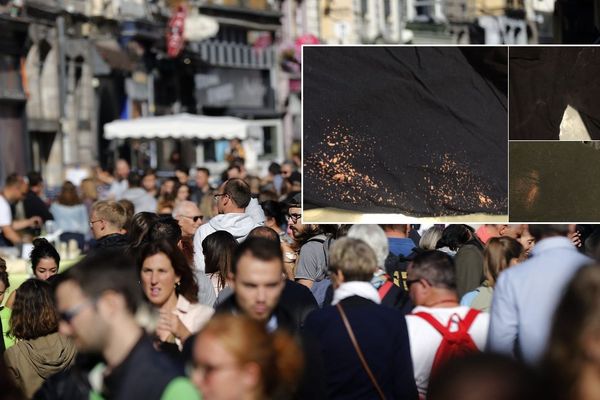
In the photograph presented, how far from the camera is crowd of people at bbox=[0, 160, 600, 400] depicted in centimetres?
437

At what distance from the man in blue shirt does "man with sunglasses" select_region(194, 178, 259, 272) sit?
475 centimetres

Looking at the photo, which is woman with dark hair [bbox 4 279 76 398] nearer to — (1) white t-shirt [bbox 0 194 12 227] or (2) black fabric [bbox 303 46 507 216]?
(2) black fabric [bbox 303 46 507 216]

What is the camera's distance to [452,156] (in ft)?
35.0

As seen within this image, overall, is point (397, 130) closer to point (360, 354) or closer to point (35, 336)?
point (35, 336)

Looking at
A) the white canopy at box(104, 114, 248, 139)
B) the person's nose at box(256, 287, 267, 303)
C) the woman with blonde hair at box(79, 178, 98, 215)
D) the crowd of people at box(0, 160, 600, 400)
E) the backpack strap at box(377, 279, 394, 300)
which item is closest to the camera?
the crowd of people at box(0, 160, 600, 400)

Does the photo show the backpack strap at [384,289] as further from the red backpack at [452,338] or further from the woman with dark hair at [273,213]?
the woman with dark hair at [273,213]

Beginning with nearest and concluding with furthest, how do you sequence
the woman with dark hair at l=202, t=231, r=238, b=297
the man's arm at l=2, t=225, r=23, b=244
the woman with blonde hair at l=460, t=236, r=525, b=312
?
the woman with blonde hair at l=460, t=236, r=525, b=312, the woman with dark hair at l=202, t=231, r=238, b=297, the man's arm at l=2, t=225, r=23, b=244

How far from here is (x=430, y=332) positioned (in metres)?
7.48

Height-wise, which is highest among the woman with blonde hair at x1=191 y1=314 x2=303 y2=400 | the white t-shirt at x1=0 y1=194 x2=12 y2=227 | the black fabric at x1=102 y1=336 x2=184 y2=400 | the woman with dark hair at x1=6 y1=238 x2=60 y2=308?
the woman with blonde hair at x1=191 y1=314 x2=303 y2=400

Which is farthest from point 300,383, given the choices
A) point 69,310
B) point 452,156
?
point 452,156

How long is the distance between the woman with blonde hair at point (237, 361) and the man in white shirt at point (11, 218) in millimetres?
14013

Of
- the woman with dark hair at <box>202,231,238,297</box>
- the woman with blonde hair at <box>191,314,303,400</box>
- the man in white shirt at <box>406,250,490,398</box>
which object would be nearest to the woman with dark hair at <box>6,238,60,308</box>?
the woman with dark hair at <box>202,231,238,297</box>

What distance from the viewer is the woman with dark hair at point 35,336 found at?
8609 mm

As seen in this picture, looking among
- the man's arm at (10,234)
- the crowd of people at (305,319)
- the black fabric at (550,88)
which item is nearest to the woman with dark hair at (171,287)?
the crowd of people at (305,319)
